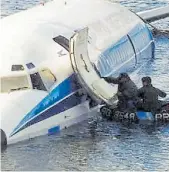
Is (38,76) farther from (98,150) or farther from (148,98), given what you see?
(148,98)

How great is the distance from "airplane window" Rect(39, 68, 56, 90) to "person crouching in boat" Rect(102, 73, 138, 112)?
9.12 ft

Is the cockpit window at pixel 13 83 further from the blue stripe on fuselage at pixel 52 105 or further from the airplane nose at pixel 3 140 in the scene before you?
the airplane nose at pixel 3 140

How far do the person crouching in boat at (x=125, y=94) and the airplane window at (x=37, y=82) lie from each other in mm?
3275

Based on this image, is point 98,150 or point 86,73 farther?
point 86,73

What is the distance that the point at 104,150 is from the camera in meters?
21.5

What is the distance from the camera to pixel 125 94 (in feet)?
79.4

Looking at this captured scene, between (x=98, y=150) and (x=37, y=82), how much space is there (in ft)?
8.50

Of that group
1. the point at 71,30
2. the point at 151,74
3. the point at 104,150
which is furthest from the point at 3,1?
the point at 104,150

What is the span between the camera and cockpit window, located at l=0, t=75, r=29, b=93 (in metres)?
21.2

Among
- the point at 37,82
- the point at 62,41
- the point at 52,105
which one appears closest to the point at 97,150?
the point at 52,105

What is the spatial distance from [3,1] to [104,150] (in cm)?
3173

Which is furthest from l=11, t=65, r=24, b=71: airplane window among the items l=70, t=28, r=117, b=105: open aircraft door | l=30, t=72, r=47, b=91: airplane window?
l=70, t=28, r=117, b=105: open aircraft door

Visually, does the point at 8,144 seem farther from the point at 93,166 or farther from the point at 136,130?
the point at 136,130

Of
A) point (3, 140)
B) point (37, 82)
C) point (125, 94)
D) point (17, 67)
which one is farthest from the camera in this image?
point (125, 94)
